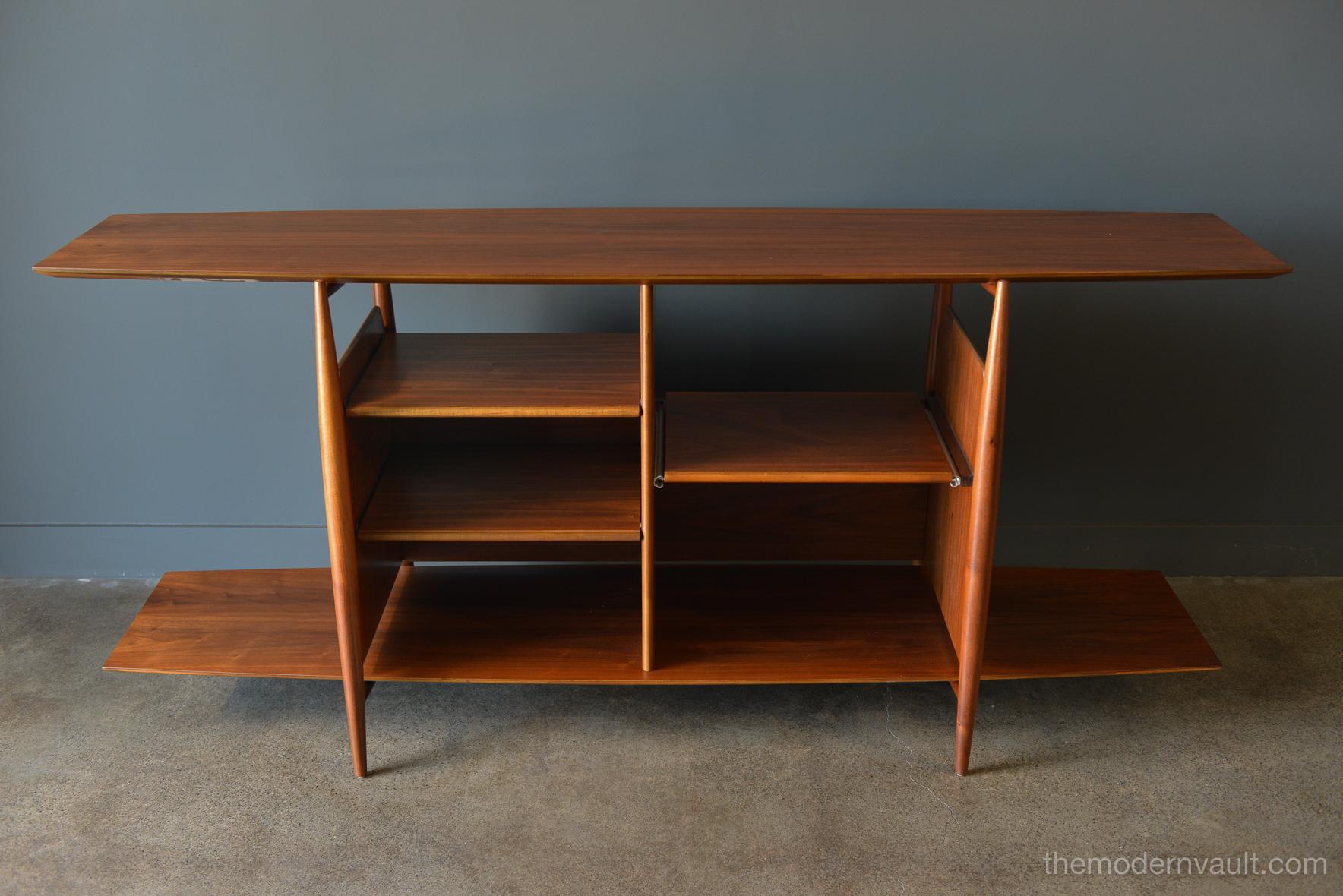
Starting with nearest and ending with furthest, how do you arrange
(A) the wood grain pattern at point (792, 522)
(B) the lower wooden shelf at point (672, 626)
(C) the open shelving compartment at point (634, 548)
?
(C) the open shelving compartment at point (634, 548) → (B) the lower wooden shelf at point (672, 626) → (A) the wood grain pattern at point (792, 522)

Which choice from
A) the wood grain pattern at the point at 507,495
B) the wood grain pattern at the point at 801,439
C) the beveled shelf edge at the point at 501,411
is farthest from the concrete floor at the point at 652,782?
the beveled shelf edge at the point at 501,411

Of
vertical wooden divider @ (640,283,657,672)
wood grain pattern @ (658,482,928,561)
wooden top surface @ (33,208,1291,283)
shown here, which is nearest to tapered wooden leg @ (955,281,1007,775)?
wooden top surface @ (33,208,1291,283)

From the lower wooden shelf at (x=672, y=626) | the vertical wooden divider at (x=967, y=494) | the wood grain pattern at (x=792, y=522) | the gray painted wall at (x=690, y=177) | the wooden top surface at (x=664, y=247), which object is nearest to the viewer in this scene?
the wooden top surface at (x=664, y=247)

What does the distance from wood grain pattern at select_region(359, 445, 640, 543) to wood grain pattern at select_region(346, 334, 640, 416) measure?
0.24m

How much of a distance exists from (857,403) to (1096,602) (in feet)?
2.37

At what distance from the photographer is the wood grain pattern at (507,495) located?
205cm

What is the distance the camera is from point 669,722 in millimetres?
2332

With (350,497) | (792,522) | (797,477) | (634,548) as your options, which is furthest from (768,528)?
(350,497)

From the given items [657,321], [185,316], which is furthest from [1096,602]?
[185,316]

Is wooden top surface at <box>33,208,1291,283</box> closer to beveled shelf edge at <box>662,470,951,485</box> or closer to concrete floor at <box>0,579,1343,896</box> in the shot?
beveled shelf edge at <box>662,470,951,485</box>

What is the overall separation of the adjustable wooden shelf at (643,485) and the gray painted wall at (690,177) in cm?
29

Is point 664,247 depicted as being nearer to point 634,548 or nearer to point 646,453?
point 646,453

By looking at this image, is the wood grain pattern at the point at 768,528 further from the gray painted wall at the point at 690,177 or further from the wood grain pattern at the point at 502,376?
the wood grain pattern at the point at 502,376

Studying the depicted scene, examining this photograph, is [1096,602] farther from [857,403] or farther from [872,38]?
[872,38]
